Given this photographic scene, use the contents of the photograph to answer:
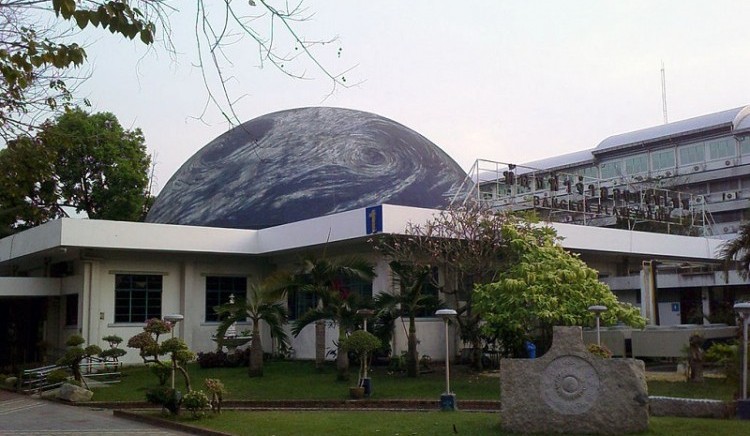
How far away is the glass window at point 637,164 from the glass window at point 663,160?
21.3 inches

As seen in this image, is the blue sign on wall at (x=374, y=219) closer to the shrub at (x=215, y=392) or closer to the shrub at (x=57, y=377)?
the shrub at (x=215, y=392)

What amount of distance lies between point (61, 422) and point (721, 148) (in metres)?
48.6

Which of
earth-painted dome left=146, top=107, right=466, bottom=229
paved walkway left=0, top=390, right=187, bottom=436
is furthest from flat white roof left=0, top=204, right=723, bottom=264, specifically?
paved walkway left=0, top=390, right=187, bottom=436

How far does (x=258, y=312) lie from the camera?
19.3 metres

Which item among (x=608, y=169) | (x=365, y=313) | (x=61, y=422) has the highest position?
(x=608, y=169)

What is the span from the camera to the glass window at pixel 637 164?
56.2 meters

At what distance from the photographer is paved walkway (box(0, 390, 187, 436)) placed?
42.3 ft

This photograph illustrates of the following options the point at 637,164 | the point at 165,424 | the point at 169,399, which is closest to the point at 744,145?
the point at 637,164

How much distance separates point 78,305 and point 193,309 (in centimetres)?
327

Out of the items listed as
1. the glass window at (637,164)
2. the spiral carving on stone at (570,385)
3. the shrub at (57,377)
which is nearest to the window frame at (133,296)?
the shrub at (57,377)

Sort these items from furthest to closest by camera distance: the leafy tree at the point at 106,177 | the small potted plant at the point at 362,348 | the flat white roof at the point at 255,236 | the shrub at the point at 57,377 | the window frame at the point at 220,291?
1. the leafy tree at the point at 106,177
2. the window frame at the point at 220,291
3. the flat white roof at the point at 255,236
4. the shrub at the point at 57,377
5. the small potted plant at the point at 362,348

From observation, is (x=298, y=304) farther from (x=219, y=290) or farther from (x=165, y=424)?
(x=165, y=424)

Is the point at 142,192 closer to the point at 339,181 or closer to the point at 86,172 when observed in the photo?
the point at 86,172

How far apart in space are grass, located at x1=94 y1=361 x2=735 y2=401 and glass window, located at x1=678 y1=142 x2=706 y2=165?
39.2 meters
